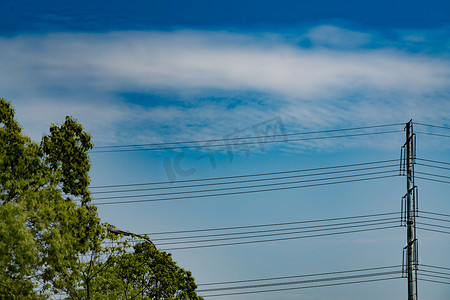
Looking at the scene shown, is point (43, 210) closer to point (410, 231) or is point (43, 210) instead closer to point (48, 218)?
point (48, 218)

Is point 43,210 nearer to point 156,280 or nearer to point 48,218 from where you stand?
point 48,218

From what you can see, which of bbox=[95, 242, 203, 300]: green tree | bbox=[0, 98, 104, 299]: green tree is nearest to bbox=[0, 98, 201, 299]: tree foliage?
bbox=[0, 98, 104, 299]: green tree

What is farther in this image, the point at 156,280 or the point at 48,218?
the point at 156,280

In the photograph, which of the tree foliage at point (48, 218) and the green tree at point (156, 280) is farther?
the green tree at point (156, 280)

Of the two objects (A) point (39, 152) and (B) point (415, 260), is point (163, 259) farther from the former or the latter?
(B) point (415, 260)

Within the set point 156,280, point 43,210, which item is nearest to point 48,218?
point 43,210

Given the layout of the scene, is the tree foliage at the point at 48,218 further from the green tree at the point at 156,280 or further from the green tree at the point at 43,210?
the green tree at the point at 156,280

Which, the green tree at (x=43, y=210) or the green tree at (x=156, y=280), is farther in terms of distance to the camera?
the green tree at (x=156, y=280)

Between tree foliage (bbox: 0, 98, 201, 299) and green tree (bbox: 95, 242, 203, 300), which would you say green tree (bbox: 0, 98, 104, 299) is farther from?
green tree (bbox: 95, 242, 203, 300)

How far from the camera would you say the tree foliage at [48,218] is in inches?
1004

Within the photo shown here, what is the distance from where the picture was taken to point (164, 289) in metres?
38.4

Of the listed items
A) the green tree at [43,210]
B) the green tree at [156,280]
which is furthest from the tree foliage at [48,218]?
the green tree at [156,280]

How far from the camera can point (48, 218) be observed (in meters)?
27.0

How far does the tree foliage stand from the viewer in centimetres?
2550
